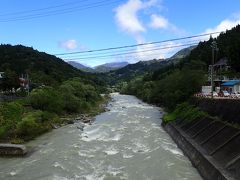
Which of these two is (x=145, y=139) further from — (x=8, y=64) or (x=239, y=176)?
(x=8, y=64)

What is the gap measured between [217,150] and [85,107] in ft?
186

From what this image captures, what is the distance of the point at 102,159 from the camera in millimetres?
31844

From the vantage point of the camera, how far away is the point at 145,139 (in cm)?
4238

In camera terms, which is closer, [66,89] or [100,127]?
[100,127]

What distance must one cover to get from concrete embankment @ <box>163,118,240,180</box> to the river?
966mm

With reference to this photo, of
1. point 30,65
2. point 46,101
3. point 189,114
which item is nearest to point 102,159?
point 189,114

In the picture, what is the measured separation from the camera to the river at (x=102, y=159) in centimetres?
2667

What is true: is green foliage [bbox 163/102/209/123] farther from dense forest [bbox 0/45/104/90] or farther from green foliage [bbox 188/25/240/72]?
dense forest [bbox 0/45/104/90]

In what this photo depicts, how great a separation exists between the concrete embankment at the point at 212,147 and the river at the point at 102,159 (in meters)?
0.97

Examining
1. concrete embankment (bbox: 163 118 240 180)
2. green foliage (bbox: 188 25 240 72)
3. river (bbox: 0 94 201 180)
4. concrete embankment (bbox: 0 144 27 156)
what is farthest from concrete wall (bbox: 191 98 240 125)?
green foliage (bbox: 188 25 240 72)

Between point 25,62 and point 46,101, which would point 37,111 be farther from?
point 25,62

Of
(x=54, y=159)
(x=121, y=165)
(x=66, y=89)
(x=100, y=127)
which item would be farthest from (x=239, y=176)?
(x=66, y=89)

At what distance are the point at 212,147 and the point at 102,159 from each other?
9.54 metres

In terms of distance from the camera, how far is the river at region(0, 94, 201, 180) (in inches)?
1050
